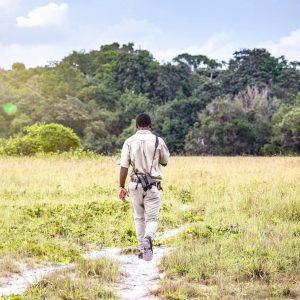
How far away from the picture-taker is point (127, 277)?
6.42m

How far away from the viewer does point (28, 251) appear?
7.49 m

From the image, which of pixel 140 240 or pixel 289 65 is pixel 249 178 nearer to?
pixel 140 240

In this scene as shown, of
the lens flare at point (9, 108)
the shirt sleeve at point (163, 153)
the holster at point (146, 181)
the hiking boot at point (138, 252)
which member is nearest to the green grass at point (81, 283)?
the hiking boot at point (138, 252)

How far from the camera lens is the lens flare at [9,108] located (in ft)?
171

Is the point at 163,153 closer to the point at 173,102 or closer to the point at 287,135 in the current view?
the point at 287,135

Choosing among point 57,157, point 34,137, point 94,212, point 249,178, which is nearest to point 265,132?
point 34,137

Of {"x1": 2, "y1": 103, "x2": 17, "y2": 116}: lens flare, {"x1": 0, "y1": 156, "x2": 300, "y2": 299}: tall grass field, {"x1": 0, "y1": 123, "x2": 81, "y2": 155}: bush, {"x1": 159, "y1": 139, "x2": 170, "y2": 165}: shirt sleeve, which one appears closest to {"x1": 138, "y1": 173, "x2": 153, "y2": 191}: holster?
{"x1": 159, "y1": 139, "x2": 170, "y2": 165}: shirt sleeve

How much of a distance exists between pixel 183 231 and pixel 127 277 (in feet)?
8.40

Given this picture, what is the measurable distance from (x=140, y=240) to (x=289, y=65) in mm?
59860

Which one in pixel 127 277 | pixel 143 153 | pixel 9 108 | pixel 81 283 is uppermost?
pixel 9 108

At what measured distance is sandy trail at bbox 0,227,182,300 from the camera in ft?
18.9

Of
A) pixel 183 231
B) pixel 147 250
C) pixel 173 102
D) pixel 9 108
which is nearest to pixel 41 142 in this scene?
pixel 183 231

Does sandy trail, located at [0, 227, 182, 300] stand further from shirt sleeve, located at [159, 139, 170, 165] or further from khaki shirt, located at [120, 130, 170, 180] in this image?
shirt sleeve, located at [159, 139, 170, 165]

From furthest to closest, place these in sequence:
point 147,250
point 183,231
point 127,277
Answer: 1. point 183,231
2. point 147,250
3. point 127,277
